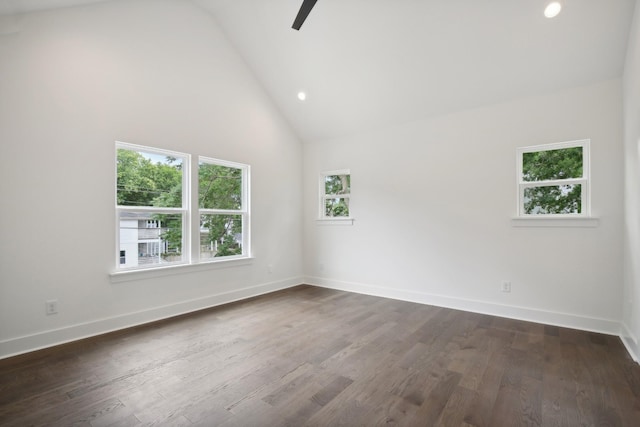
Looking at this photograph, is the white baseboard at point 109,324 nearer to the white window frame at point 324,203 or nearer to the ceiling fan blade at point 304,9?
the white window frame at point 324,203

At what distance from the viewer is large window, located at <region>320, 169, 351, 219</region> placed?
5336mm

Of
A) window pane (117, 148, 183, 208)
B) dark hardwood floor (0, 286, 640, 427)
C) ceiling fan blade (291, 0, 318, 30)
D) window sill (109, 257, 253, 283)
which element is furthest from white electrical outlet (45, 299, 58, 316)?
ceiling fan blade (291, 0, 318, 30)

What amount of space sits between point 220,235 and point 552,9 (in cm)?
455

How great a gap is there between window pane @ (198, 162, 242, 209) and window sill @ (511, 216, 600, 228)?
3.80 metres

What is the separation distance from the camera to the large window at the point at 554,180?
339 cm

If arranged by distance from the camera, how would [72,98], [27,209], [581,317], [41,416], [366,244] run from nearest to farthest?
1. [41,416]
2. [27,209]
3. [72,98]
4. [581,317]
5. [366,244]

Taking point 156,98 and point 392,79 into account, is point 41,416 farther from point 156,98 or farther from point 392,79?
point 392,79

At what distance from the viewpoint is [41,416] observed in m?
1.88

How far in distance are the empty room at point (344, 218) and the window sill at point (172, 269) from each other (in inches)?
1.9

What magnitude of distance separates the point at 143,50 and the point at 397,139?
3.49 m

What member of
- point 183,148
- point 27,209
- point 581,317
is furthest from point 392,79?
point 27,209

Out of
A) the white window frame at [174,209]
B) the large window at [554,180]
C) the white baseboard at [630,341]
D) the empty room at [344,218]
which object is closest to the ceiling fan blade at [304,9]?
the empty room at [344,218]

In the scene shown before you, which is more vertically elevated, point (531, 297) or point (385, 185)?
point (385, 185)

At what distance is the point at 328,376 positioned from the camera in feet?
7.76
